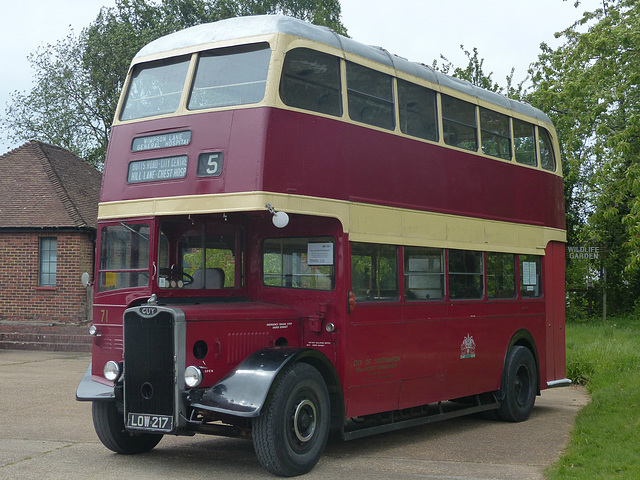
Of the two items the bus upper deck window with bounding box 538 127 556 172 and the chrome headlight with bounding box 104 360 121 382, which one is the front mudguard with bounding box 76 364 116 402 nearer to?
the chrome headlight with bounding box 104 360 121 382

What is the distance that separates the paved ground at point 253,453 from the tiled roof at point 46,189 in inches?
489

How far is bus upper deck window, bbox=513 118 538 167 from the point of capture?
1234cm

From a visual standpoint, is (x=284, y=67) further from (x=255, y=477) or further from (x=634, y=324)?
(x=634, y=324)

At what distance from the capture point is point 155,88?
28.8 feet

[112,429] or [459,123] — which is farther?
[459,123]

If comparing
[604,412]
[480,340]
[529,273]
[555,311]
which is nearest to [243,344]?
[480,340]

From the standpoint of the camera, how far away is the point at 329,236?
884 centimetres

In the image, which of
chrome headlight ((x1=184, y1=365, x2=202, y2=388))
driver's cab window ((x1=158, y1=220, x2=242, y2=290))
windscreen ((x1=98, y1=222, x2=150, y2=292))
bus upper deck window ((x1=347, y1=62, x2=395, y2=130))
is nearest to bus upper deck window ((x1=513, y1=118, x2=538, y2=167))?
bus upper deck window ((x1=347, y1=62, x2=395, y2=130))

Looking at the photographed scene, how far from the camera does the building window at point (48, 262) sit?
80.0 feet

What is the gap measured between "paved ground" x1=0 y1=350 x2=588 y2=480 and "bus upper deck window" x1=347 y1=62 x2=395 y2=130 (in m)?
3.57

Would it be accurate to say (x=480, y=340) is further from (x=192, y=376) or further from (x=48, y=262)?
(x=48, y=262)

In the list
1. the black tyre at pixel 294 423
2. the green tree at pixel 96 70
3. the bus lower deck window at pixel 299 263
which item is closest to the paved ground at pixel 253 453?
the black tyre at pixel 294 423

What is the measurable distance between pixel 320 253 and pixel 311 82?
174 cm

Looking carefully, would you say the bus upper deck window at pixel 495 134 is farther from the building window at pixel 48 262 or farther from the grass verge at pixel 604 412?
the building window at pixel 48 262
